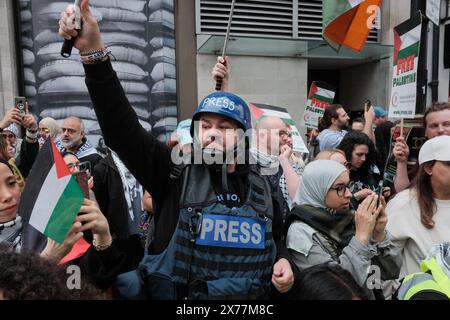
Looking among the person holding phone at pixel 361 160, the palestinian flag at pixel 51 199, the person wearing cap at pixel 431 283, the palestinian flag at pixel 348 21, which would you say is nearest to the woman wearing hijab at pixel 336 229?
the person wearing cap at pixel 431 283

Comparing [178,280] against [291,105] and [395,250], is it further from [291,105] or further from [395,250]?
[291,105]

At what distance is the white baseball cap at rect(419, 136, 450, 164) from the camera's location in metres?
2.20

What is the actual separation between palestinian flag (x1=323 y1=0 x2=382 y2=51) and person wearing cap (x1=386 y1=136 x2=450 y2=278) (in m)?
1.77

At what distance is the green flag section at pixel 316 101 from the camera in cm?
591

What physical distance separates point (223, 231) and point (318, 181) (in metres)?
0.79

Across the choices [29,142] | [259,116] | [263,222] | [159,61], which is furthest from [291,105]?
[263,222]

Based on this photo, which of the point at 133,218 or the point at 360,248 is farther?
the point at 133,218

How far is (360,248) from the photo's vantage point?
1.82 m

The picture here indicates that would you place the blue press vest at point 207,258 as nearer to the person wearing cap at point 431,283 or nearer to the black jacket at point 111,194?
the person wearing cap at point 431,283

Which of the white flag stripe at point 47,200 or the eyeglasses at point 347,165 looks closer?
the white flag stripe at point 47,200

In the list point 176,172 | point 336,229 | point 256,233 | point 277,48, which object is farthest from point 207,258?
point 277,48

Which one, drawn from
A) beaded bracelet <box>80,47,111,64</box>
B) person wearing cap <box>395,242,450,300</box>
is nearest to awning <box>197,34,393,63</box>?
beaded bracelet <box>80,47,111,64</box>

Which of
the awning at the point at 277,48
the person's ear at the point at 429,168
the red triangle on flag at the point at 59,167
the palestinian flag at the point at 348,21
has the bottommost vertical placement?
the person's ear at the point at 429,168
